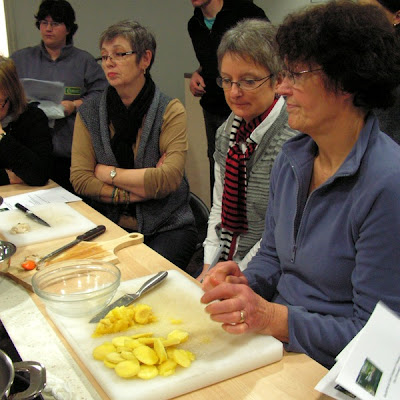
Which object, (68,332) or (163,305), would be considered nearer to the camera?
(68,332)

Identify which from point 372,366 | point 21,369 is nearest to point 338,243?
point 372,366

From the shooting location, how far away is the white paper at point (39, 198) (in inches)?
72.9

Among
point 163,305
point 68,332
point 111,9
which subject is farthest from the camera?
point 111,9

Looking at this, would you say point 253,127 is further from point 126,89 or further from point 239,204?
point 126,89

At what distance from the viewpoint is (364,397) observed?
2.35 ft

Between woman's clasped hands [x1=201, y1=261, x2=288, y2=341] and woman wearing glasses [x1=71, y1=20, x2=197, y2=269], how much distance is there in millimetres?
1049

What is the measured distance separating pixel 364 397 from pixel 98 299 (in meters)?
0.55

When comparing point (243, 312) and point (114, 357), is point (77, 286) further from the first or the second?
point (243, 312)

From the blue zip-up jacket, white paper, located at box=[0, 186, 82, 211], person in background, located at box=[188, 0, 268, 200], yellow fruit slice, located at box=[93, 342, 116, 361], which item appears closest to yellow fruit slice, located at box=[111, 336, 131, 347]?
yellow fruit slice, located at box=[93, 342, 116, 361]

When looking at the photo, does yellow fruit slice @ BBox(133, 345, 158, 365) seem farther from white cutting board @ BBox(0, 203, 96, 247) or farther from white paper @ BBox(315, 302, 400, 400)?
white cutting board @ BBox(0, 203, 96, 247)

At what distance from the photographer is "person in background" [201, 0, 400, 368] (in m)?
0.97

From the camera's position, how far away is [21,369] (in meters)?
0.71

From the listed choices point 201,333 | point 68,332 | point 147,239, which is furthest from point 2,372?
point 147,239

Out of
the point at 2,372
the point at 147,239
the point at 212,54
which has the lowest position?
the point at 147,239
